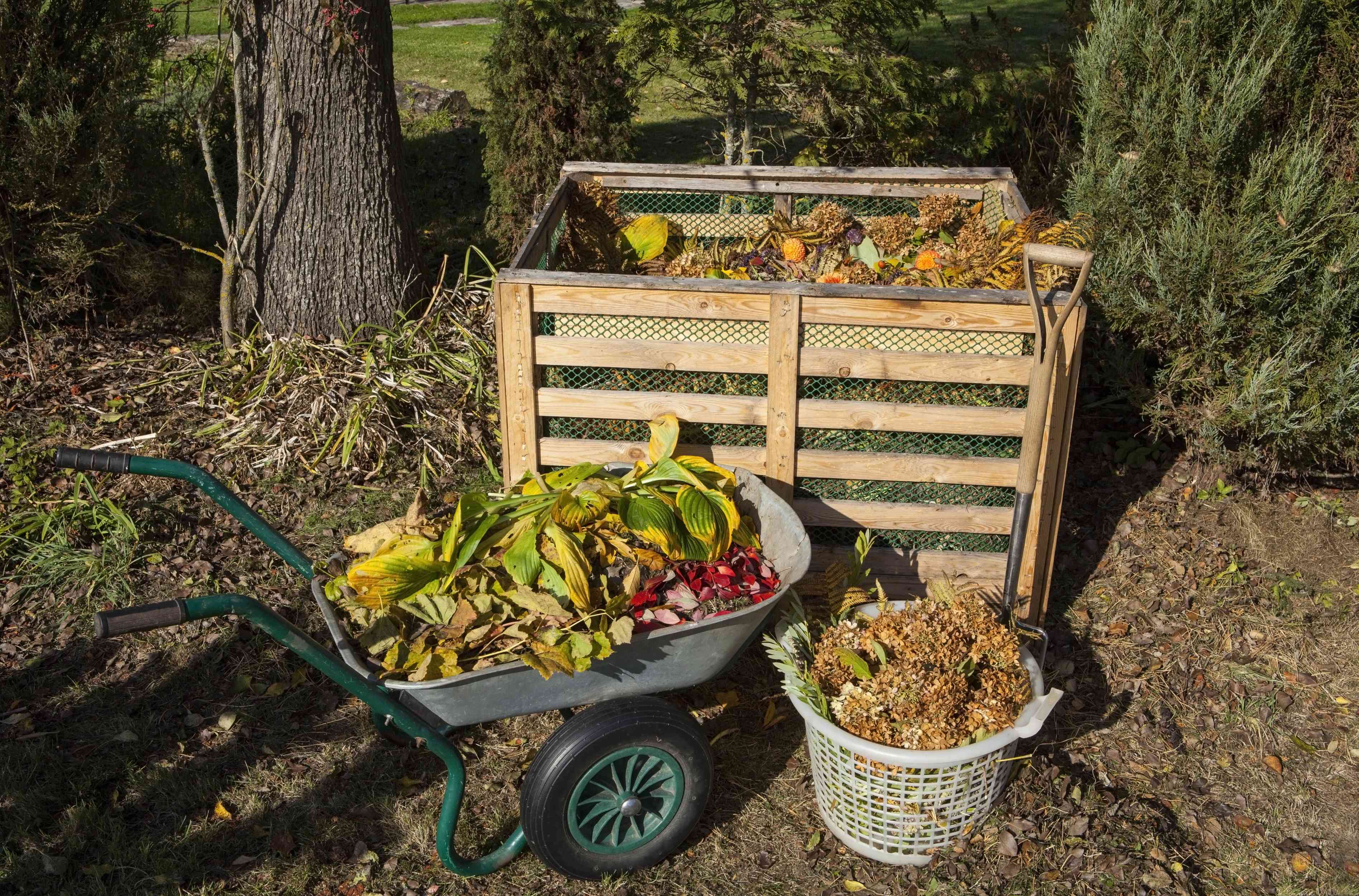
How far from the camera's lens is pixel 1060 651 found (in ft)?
13.0

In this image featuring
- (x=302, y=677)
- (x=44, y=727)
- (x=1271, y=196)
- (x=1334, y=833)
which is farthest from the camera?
(x=1271, y=196)

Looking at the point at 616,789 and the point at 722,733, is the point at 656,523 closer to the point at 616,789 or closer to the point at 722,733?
the point at 616,789

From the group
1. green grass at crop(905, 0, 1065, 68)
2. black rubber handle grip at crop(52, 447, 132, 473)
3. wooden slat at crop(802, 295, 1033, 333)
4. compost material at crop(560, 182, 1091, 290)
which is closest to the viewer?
black rubber handle grip at crop(52, 447, 132, 473)

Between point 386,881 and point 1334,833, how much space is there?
2764mm

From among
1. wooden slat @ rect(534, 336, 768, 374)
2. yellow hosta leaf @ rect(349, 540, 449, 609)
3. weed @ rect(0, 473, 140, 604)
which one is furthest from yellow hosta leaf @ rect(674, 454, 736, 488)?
weed @ rect(0, 473, 140, 604)

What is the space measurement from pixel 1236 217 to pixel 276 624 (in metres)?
3.73

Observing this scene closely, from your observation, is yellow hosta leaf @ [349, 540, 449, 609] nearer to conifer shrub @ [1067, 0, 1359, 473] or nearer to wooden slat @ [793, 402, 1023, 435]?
wooden slat @ [793, 402, 1023, 435]

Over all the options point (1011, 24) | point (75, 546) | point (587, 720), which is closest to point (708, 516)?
point (587, 720)

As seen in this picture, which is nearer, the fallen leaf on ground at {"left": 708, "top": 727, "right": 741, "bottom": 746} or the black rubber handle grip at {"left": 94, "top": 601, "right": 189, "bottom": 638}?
the black rubber handle grip at {"left": 94, "top": 601, "right": 189, "bottom": 638}

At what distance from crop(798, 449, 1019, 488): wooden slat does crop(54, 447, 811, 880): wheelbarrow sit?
1.94ft

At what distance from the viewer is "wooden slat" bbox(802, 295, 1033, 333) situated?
3443mm

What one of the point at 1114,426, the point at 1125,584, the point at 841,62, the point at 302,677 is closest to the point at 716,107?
the point at 841,62

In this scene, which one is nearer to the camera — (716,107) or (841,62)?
(841,62)

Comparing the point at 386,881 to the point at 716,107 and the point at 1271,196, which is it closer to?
the point at 1271,196
